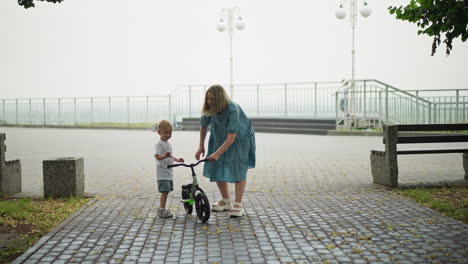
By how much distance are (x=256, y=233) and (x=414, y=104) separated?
17122 millimetres

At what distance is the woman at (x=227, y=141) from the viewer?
6.01 metres

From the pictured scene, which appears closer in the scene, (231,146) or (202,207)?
(202,207)

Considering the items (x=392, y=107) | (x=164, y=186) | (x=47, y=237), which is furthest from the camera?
(x=392, y=107)

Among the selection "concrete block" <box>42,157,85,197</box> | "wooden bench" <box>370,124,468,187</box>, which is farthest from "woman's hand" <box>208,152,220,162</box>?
"wooden bench" <box>370,124,468,187</box>

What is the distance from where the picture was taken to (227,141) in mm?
5992

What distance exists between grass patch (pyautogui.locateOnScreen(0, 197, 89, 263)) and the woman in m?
1.85

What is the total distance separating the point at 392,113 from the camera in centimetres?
2188

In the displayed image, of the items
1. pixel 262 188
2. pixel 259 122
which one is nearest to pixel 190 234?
pixel 262 188

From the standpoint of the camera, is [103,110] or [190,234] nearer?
[190,234]

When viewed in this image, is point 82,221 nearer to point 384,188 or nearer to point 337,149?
point 384,188

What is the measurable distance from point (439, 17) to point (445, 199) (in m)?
2.37

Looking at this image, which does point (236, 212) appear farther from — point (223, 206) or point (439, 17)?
point (439, 17)

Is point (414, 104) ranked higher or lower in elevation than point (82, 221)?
higher

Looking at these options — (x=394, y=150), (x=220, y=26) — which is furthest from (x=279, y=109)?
(x=394, y=150)
